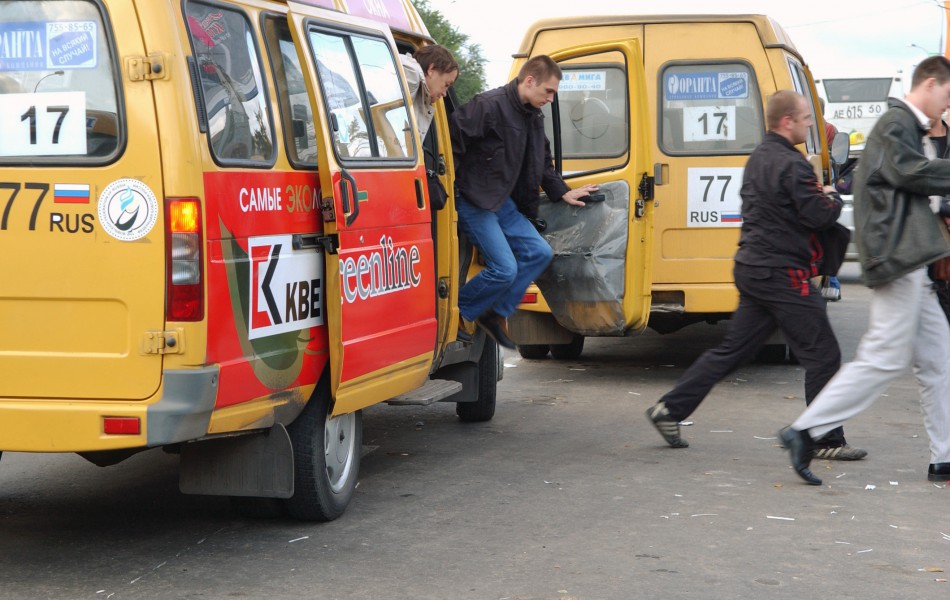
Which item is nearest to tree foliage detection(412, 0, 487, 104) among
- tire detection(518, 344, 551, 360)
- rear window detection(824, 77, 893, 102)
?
rear window detection(824, 77, 893, 102)

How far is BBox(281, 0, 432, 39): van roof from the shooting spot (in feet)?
18.7

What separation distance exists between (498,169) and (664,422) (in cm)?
170

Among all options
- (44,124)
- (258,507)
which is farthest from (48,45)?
(258,507)

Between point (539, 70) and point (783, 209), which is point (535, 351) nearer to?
point (539, 70)

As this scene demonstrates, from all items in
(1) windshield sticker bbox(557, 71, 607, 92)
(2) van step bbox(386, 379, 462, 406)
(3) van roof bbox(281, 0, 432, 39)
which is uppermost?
(3) van roof bbox(281, 0, 432, 39)

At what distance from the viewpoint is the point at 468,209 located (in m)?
7.33

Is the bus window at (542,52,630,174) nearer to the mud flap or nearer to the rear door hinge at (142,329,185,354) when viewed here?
the mud flap

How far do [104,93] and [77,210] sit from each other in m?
0.41

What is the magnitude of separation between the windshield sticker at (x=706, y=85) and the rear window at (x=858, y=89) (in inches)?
629

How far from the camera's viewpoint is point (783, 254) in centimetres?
654

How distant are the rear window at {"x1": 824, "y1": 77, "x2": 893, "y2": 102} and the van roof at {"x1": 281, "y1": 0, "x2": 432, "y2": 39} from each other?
18963mm

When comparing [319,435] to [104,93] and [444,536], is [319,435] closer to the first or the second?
[444,536]

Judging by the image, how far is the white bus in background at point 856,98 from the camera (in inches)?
968

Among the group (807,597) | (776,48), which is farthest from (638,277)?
(807,597)
